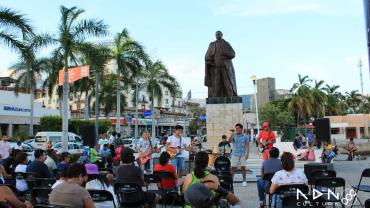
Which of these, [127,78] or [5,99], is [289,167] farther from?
[5,99]

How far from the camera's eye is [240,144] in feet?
36.9

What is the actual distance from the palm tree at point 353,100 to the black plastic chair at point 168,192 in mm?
99772

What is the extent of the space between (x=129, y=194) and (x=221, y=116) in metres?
10.9

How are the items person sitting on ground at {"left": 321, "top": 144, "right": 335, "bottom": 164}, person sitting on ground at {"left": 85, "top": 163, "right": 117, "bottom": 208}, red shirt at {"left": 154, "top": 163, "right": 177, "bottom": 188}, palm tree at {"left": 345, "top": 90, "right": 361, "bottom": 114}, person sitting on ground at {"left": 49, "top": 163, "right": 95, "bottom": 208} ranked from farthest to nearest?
palm tree at {"left": 345, "top": 90, "right": 361, "bottom": 114}, person sitting on ground at {"left": 321, "top": 144, "right": 335, "bottom": 164}, red shirt at {"left": 154, "top": 163, "right": 177, "bottom": 188}, person sitting on ground at {"left": 85, "top": 163, "right": 117, "bottom": 208}, person sitting on ground at {"left": 49, "top": 163, "right": 95, "bottom": 208}

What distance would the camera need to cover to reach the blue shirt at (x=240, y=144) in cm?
1120

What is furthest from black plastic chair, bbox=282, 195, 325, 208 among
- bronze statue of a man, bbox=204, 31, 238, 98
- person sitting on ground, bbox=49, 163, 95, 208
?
bronze statue of a man, bbox=204, 31, 238, 98

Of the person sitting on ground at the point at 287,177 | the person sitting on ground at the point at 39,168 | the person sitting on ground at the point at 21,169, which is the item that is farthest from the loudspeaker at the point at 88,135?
the person sitting on ground at the point at 287,177

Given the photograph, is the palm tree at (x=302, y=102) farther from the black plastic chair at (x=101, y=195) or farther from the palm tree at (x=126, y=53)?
the black plastic chair at (x=101, y=195)

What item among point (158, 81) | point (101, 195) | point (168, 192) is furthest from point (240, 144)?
point (158, 81)

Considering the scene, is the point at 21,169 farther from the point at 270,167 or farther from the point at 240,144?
the point at 240,144

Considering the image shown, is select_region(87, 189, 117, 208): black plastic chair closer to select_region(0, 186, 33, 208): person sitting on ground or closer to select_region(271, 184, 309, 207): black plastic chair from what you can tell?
select_region(0, 186, 33, 208): person sitting on ground

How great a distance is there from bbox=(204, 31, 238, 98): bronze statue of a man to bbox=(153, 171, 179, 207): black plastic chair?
9509 millimetres

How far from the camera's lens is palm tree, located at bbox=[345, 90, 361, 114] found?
324 ft

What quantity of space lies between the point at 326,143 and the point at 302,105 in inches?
1940
